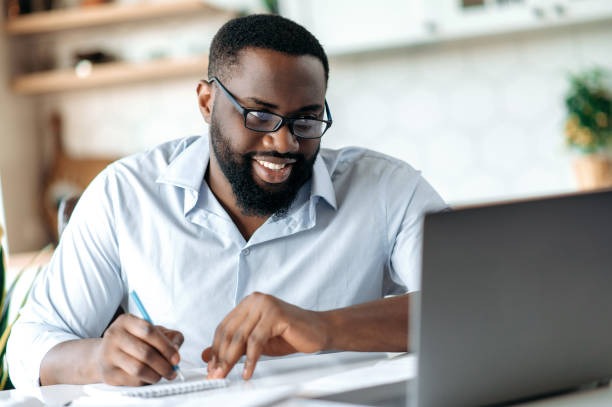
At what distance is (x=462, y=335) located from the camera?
719 mm

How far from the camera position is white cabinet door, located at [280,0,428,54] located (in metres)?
2.83

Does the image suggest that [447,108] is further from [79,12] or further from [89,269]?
[89,269]

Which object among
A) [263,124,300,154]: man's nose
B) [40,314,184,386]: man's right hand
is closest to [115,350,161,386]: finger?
[40,314,184,386]: man's right hand

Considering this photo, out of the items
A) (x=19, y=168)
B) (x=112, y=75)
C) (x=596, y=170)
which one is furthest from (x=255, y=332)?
(x=19, y=168)

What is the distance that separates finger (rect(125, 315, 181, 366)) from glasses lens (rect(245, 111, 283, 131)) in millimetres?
523

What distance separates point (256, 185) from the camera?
1438 mm

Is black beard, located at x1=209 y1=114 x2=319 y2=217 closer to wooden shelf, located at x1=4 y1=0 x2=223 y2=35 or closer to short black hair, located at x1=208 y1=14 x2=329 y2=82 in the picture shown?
short black hair, located at x1=208 y1=14 x2=329 y2=82

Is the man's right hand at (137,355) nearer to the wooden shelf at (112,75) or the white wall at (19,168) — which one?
the wooden shelf at (112,75)

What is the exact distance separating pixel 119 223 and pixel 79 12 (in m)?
2.07

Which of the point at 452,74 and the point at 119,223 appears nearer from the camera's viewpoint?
the point at 119,223

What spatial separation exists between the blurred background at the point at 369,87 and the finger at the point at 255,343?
6.81 feet

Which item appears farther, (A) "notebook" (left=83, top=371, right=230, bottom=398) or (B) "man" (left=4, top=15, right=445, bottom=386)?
(B) "man" (left=4, top=15, right=445, bottom=386)

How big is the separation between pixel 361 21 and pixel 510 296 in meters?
2.32

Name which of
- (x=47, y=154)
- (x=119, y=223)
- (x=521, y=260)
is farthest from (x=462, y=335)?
(x=47, y=154)
